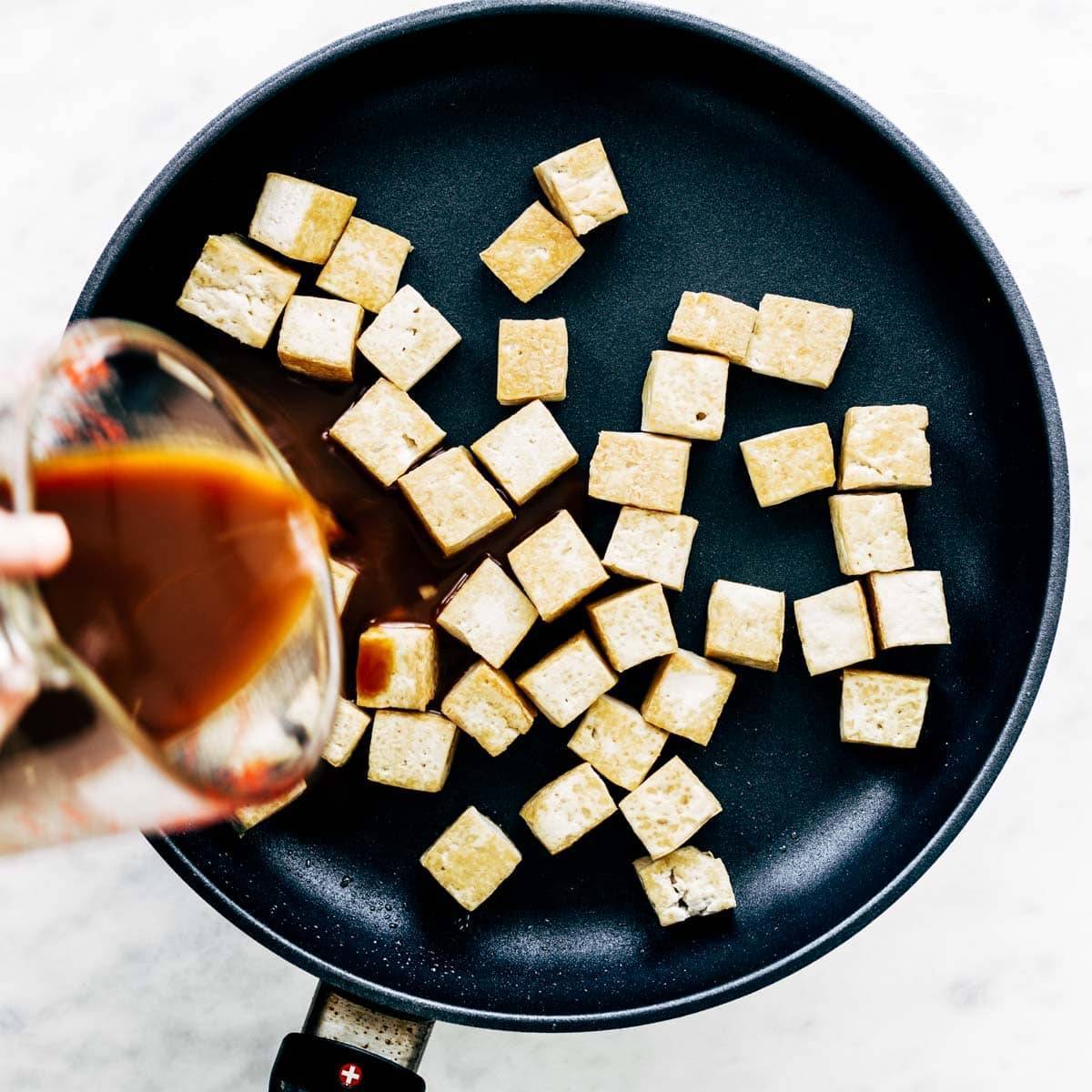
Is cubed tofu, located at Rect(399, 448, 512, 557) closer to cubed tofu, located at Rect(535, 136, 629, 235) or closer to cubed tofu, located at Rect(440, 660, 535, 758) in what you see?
cubed tofu, located at Rect(440, 660, 535, 758)

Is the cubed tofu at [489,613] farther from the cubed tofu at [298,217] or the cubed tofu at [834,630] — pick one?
the cubed tofu at [298,217]

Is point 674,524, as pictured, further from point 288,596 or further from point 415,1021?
point 415,1021

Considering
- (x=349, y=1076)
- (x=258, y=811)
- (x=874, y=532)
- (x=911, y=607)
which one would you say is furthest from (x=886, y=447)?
(x=349, y=1076)

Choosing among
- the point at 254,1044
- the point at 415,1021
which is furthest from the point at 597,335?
the point at 254,1044

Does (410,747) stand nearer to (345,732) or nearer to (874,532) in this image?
(345,732)

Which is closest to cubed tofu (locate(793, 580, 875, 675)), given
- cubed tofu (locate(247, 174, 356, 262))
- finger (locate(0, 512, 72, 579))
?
cubed tofu (locate(247, 174, 356, 262))

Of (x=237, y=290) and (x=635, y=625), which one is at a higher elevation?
(x=237, y=290)
